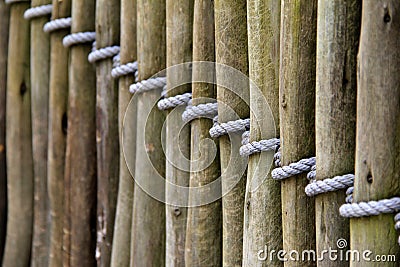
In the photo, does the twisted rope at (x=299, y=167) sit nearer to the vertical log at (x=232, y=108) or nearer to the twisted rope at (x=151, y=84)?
the vertical log at (x=232, y=108)

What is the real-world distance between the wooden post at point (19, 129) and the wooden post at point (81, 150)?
0.44 meters

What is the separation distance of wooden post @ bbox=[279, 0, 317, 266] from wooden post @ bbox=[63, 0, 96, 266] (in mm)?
1330

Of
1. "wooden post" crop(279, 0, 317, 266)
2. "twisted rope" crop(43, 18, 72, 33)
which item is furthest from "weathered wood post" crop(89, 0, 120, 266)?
"wooden post" crop(279, 0, 317, 266)

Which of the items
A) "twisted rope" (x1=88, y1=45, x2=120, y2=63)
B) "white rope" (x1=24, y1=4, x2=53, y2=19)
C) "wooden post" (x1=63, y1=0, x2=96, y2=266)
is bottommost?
"wooden post" (x1=63, y1=0, x2=96, y2=266)

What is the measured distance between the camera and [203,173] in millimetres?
2934

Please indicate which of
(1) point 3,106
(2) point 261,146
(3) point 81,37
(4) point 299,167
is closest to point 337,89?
(4) point 299,167

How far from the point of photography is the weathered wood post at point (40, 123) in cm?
389

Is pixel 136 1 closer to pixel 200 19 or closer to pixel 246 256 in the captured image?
pixel 200 19

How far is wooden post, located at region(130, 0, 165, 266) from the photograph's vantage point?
126 inches

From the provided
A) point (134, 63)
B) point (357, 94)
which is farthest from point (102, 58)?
point (357, 94)

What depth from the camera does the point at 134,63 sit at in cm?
334

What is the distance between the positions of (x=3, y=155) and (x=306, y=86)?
214 cm

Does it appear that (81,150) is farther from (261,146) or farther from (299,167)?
(299,167)

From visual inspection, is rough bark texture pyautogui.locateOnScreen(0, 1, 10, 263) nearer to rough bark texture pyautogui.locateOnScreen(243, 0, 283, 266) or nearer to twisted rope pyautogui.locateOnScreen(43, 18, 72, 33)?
twisted rope pyautogui.locateOnScreen(43, 18, 72, 33)
